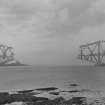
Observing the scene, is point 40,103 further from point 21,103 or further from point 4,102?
point 4,102

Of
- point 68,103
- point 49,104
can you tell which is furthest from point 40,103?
point 68,103

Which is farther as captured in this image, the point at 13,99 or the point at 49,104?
the point at 13,99

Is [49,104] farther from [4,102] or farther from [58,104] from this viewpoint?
[4,102]

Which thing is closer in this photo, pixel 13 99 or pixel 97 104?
pixel 97 104

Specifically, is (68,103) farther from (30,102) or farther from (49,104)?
(30,102)

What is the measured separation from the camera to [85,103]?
3728 centimetres

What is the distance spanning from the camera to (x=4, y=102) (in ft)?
124

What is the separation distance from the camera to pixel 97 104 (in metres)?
36.7

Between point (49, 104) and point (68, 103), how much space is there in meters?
2.99

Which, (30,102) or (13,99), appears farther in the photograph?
(13,99)

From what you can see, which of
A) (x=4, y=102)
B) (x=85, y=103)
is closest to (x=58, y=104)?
(x=85, y=103)

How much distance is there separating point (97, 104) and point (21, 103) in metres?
12.1

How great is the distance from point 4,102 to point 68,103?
10397 mm

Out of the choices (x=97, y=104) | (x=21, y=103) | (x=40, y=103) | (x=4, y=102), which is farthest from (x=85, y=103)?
(x=4, y=102)
